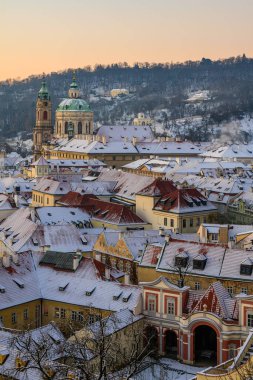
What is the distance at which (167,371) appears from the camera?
38.6 meters

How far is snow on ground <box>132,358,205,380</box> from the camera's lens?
121 ft

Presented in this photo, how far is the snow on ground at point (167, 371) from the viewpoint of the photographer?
3694cm

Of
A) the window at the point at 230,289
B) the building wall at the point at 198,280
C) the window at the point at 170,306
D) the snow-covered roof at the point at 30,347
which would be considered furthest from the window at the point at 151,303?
the snow-covered roof at the point at 30,347

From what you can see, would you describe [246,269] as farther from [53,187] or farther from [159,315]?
[53,187]

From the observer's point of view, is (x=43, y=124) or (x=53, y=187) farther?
(x=43, y=124)

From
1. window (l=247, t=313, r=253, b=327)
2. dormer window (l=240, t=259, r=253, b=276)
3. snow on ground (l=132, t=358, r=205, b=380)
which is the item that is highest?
dormer window (l=240, t=259, r=253, b=276)

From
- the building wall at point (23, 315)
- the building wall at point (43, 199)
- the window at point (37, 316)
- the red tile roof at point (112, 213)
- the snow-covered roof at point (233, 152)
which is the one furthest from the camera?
the snow-covered roof at point (233, 152)

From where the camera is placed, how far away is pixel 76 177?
89.8 meters

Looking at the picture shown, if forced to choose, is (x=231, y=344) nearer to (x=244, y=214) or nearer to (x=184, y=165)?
(x=244, y=214)

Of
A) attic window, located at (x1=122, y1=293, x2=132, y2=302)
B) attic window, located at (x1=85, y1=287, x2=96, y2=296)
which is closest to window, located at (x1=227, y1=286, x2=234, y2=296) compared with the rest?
attic window, located at (x1=122, y1=293, x2=132, y2=302)

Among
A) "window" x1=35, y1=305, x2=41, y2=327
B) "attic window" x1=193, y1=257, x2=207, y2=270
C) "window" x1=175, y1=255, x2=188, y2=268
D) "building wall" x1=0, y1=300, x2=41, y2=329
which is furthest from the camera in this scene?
"window" x1=175, y1=255, x2=188, y2=268

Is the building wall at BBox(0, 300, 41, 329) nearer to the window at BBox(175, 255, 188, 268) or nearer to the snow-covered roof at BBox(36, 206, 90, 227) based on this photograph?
the window at BBox(175, 255, 188, 268)

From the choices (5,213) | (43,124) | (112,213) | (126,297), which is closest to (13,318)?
(126,297)

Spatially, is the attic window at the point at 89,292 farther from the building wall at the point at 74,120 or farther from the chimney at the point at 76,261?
the building wall at the point at 74,120
